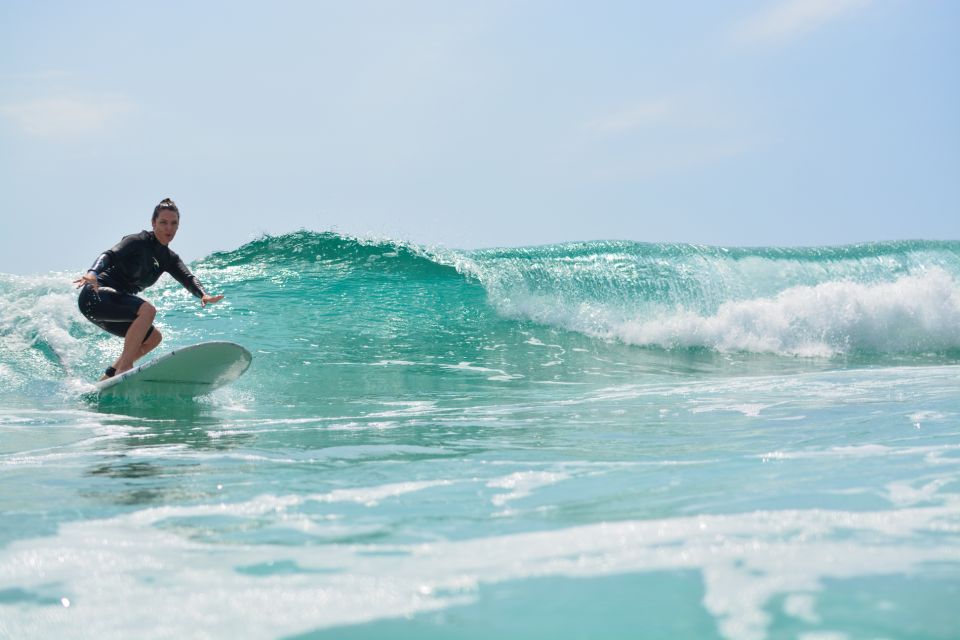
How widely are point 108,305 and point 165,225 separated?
2.56 feet

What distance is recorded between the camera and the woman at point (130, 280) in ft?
23.3

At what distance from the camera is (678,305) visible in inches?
581

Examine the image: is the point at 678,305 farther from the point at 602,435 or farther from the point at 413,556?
the point at 413,556

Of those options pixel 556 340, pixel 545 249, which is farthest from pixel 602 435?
pixel 545 249

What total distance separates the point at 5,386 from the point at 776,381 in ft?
24.9

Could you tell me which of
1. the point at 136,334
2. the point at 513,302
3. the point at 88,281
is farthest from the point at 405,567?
the point at 513,302

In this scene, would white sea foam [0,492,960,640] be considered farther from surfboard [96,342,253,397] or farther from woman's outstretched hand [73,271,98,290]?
woman's outstretched hand [73,271,98,290]

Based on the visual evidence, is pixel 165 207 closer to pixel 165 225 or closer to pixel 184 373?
pixel 165 225

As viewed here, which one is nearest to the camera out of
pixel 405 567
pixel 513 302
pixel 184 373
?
pixel 405 567

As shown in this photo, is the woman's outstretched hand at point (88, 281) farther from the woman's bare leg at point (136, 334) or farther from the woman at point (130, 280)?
the woman's bare leg at point (136, 334)

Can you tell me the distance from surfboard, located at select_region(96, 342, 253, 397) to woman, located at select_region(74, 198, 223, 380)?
7.5 inches

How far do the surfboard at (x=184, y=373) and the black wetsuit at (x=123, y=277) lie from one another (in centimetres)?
48

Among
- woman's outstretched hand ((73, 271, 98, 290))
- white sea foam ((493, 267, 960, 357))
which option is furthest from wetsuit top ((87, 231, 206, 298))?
white sea foam ((493, 267, 960, 357))

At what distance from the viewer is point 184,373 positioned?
7020 mm
